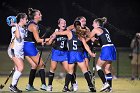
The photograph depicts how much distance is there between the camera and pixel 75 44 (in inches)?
422

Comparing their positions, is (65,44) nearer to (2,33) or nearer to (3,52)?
(3,52)

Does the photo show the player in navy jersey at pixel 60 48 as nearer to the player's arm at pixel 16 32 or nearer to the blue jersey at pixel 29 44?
the blue jersey at pixel 29 44

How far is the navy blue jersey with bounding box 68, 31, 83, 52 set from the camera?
1071 centimetres

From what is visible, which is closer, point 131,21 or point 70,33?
point 70,33

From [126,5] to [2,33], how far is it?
812 centimetres

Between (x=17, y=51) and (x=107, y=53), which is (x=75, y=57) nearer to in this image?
(x=107, y=53)

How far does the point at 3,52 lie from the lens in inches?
766

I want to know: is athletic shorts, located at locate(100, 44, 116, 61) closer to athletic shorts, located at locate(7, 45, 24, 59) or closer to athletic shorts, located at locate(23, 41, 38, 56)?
athletic shorts, located at locate(23, 41, 38, 56)

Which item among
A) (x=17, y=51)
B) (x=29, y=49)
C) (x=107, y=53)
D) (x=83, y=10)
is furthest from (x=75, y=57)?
(x=83, y=10)

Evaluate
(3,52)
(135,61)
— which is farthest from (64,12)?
(135,61)

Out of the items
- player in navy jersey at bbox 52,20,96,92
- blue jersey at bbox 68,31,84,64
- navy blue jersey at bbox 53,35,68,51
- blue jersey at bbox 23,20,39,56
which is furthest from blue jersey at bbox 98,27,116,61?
blue jersey at bbox 23,20,39,56

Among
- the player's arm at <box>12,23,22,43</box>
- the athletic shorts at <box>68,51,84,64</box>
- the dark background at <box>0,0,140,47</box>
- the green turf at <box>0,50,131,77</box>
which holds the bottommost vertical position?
the green turf at <box>0,50,131,77</box>

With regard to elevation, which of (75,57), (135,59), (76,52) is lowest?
(135,59)

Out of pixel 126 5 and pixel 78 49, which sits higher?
pixel 126 5
